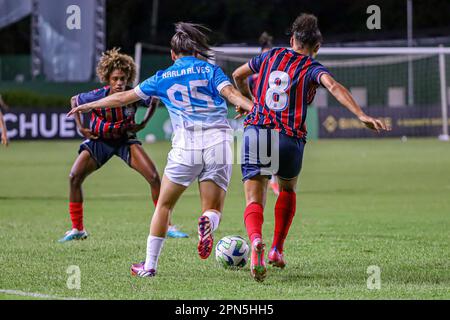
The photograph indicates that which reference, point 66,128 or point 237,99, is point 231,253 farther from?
point 66,128

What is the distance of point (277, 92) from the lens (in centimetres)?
816

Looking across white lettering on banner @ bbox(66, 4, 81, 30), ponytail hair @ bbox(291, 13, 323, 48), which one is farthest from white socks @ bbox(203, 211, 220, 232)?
white lettering on banner @ bbox(66, 4, 81, 30)

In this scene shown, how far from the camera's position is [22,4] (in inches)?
1324

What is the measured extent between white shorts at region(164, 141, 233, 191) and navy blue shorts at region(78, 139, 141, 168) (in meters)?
3.01

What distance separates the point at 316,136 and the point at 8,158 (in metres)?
13.1

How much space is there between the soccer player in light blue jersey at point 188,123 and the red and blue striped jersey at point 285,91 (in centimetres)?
34

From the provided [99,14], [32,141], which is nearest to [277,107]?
[99,14]

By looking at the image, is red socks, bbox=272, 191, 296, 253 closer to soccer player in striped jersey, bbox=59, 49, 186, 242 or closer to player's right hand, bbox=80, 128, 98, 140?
soccer player in striped jersey, bbox=59, 49, 186, 242

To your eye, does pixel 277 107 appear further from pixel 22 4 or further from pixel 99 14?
pixel 22 4

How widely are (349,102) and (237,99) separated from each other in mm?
828

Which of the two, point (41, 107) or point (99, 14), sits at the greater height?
point (99, 14)

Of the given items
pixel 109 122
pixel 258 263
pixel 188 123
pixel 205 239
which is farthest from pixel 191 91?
pixel 109 122
